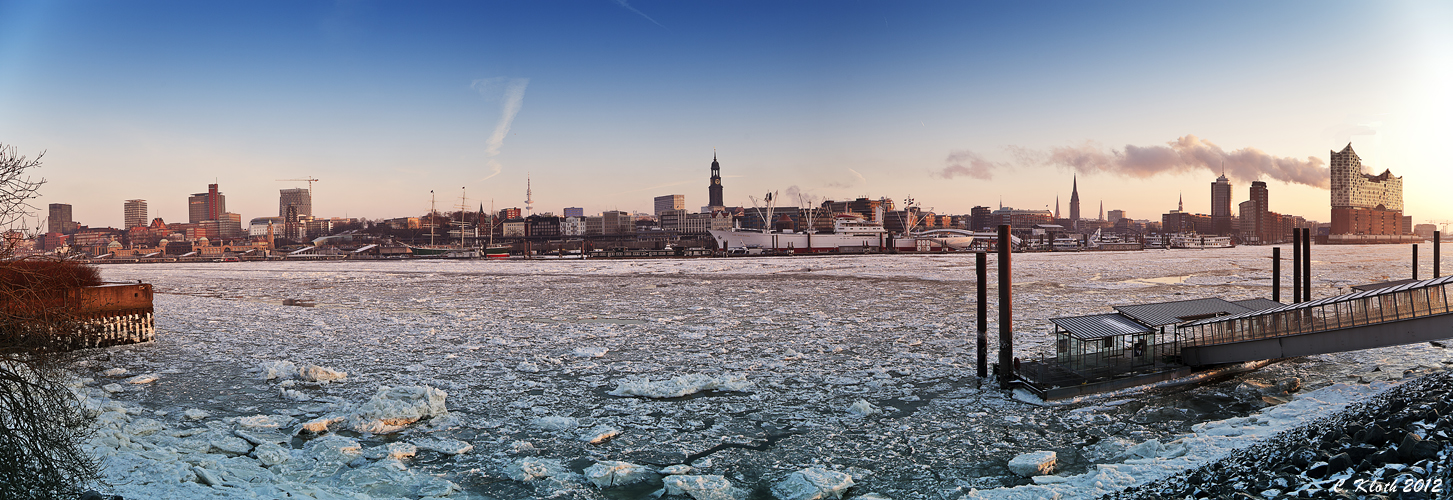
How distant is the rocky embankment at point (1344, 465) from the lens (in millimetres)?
7699

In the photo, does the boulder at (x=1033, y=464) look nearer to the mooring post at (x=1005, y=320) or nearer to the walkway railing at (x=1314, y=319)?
the mooring post at (x=1005, y=320)

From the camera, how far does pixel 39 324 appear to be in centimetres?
661

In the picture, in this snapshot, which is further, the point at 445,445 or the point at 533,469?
the point at 445,445

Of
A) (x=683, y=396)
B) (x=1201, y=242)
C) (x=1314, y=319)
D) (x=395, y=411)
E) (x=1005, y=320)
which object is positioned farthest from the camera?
(x=1201, y=242)

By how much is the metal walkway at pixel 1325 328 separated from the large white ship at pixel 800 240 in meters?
107

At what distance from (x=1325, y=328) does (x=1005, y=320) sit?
6.79 m

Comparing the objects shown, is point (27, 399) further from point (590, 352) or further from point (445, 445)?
point (590, 352)

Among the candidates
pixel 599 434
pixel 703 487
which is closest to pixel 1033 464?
pixel 703 487

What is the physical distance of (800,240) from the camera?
136125 millimetres

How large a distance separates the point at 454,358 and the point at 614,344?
15.0ft

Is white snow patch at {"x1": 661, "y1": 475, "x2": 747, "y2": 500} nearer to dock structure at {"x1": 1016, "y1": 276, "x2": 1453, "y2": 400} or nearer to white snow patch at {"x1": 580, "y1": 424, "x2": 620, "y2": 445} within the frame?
white snow patch at {"x1": 580, "y1": 424, "x2": 620, "y2": 445}

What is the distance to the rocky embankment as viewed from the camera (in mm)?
7699

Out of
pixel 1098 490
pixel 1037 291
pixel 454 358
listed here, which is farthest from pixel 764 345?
pixel 1037 291

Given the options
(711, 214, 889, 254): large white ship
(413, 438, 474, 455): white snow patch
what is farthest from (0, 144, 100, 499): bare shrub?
(711, 214, 889, 254): large white ship
